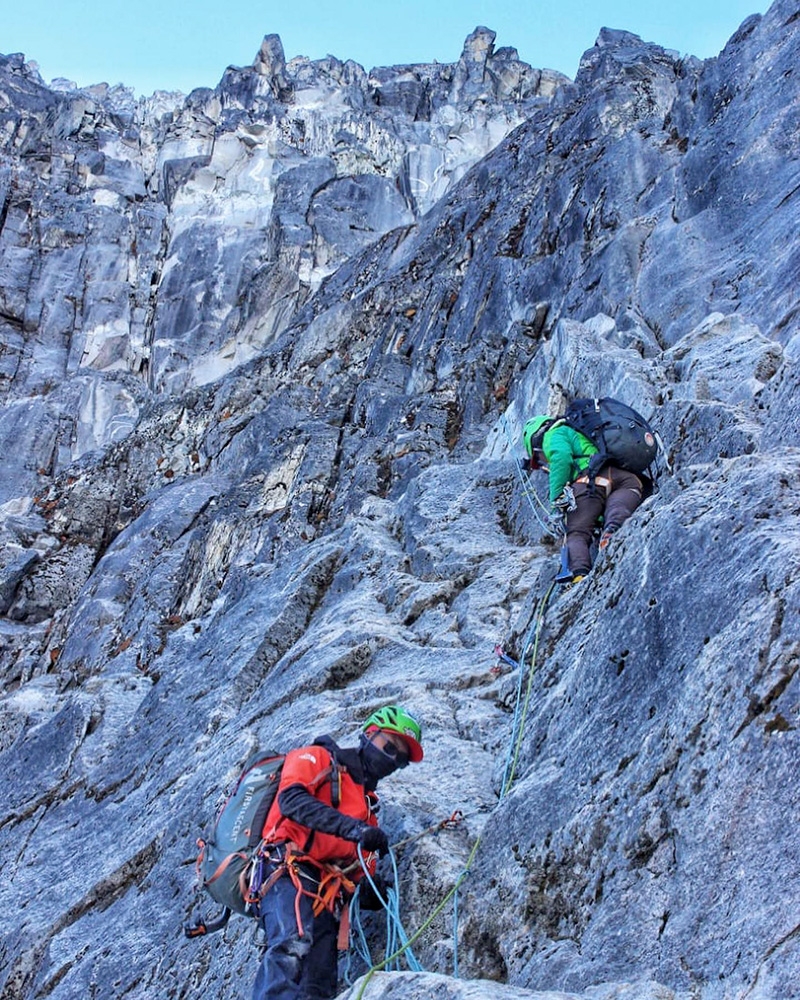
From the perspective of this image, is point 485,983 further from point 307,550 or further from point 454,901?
point 307,550

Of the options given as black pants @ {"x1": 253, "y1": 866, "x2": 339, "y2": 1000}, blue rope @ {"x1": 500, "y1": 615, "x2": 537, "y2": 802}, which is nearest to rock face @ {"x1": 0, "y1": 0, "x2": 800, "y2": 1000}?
blue rope @ {"x1": 500, "y1": 615, "x2": 537, "y2": 802}

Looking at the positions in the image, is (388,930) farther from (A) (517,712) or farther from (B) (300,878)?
(A) (517,712)

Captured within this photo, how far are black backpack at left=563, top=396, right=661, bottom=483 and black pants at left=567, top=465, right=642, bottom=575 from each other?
0.13m

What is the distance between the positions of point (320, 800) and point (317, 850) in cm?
38

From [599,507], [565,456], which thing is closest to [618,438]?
[565,456]

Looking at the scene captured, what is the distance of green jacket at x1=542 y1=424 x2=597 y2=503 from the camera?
1138cm

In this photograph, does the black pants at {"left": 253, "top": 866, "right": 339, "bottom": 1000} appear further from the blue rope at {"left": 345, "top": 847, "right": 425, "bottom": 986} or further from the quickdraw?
the blue rope at {"left": 345, "top": 847, "right": 425, "bottom": 986}

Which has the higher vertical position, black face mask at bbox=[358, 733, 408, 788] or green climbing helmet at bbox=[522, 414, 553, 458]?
green climbing helmet at bbox=[522, 414, 553, 458]

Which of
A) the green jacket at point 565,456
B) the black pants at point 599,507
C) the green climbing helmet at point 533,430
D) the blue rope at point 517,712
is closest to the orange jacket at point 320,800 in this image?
the blue rope at point 517,712

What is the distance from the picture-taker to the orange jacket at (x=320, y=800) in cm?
784

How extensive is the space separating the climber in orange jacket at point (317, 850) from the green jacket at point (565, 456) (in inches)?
154

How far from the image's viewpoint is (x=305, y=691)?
508 inches

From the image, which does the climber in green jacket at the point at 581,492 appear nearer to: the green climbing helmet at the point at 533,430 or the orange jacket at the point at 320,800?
the green climbing helmet at the point at 533,430

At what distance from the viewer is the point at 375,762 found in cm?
850
